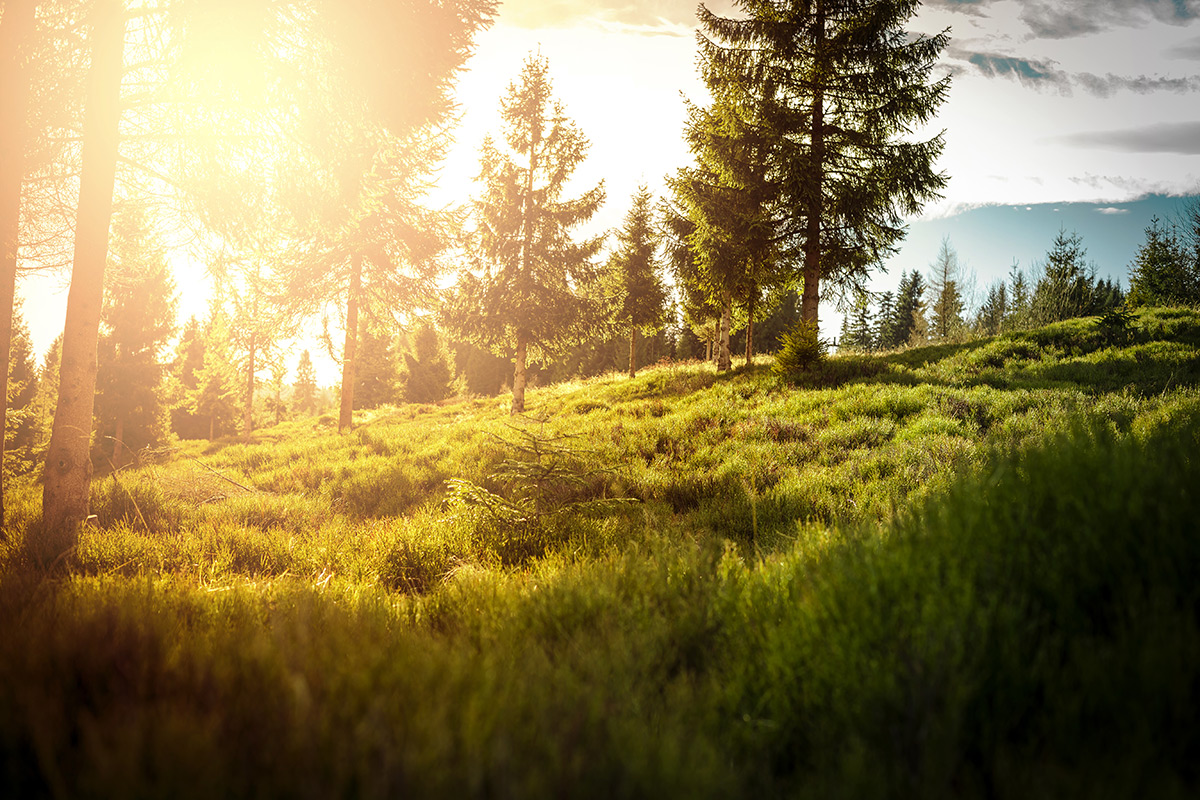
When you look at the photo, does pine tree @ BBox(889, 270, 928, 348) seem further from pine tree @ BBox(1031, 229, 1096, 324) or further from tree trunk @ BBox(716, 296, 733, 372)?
tree trunk @ BBox(716, 296, 733, 372)

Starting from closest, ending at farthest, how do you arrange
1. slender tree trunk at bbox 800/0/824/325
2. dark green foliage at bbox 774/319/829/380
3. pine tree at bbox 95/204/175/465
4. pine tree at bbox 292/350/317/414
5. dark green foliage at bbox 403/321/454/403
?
1. dark green foliage at bbox 774/319/829/380
2. slender tree trunk at bbox 800/0/824/325
3. pine tree at bbox 95/204/175/465
4. dark green foliage at bbox 403/321/454/403
5. pine tree at bbox 292/350/317/414

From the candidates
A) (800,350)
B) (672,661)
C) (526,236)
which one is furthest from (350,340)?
(672,661)

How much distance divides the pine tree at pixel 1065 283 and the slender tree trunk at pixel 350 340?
6031 centimetres

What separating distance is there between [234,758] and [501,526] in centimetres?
330

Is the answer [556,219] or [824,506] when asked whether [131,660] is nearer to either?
[824,506]

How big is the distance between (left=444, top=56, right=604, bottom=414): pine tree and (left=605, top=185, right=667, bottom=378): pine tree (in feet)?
25.0

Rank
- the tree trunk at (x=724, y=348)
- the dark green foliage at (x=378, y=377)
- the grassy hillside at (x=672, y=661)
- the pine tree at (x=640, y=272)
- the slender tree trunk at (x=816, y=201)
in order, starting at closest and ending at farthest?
the grassy hillside at (x=672, y=661)
the slender tree trunk at (x=816, y=201)
the tree trunk at (x=724, y=348)
the pine tree at (x=640, y=272)
the dark green foliage at (x=378, y=377)

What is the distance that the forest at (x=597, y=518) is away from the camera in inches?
53.4

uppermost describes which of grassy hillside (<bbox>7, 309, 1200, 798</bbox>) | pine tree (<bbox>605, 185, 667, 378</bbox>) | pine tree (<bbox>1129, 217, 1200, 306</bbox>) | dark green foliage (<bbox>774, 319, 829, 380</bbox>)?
pine tree (<bbox>1129, 217, 1200, 306</bbox>)

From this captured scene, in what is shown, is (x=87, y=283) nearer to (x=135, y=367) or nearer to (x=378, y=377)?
(x=135, y=367)

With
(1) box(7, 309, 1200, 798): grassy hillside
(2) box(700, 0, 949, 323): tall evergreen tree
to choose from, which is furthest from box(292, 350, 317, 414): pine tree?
(1) box(7, 309, 1200, 798): grassy hillside

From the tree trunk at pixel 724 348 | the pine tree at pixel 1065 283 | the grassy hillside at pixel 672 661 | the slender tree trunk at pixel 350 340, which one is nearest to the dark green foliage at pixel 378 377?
the slender tree trunk at pixel 350 340

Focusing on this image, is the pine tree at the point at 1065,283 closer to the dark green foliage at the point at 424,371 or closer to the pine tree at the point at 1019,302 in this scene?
the pine tree at the point at 1019,302

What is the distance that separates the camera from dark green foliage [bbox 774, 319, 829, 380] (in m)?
11.1
